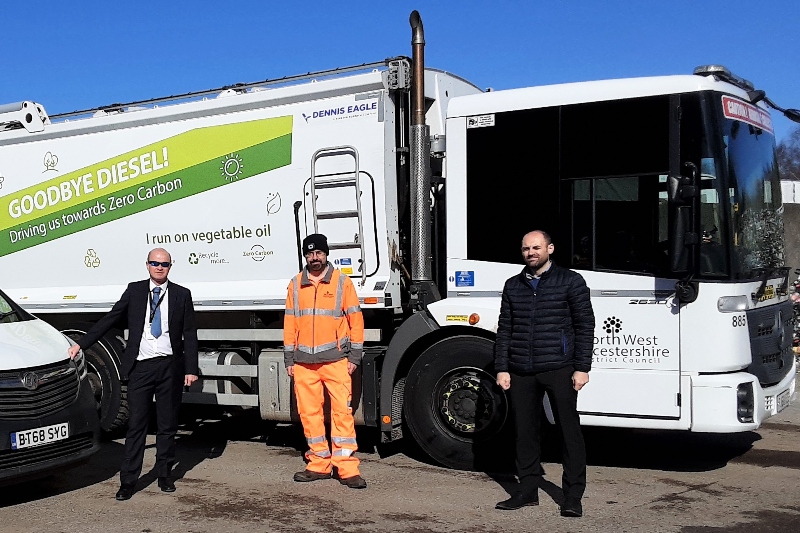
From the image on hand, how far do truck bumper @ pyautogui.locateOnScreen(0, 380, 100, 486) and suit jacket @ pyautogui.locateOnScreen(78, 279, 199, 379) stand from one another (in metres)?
0.44

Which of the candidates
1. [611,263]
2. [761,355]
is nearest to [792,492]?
[761,355]

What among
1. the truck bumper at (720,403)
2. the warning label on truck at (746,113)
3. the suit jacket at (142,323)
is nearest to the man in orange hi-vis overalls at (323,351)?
the suit jacket at (142,323)

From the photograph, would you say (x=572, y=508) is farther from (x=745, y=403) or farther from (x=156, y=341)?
(x=156, y=341)

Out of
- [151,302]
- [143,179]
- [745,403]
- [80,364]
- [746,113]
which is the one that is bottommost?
[745,403]

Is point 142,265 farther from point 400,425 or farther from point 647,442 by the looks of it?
point 647,442

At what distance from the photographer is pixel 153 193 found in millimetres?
8969

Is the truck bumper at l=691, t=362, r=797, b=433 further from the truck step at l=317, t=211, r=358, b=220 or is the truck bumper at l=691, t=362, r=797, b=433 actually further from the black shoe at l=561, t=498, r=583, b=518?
the truck step at l=317, t=211, r=358, b=220

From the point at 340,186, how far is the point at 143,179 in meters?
2.22

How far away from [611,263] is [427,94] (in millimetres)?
2190

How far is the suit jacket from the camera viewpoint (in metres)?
6.97

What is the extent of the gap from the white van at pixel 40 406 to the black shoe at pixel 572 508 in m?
3.44

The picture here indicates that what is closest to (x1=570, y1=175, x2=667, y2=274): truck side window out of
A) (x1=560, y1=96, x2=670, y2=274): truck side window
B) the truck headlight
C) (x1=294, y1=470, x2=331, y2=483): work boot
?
(x1=560, y1=96, x2=670, y2=274): truck side window

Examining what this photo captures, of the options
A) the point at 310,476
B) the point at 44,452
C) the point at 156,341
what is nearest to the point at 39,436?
the point at 44,452

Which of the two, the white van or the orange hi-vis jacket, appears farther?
the orange hi-vis jacket
